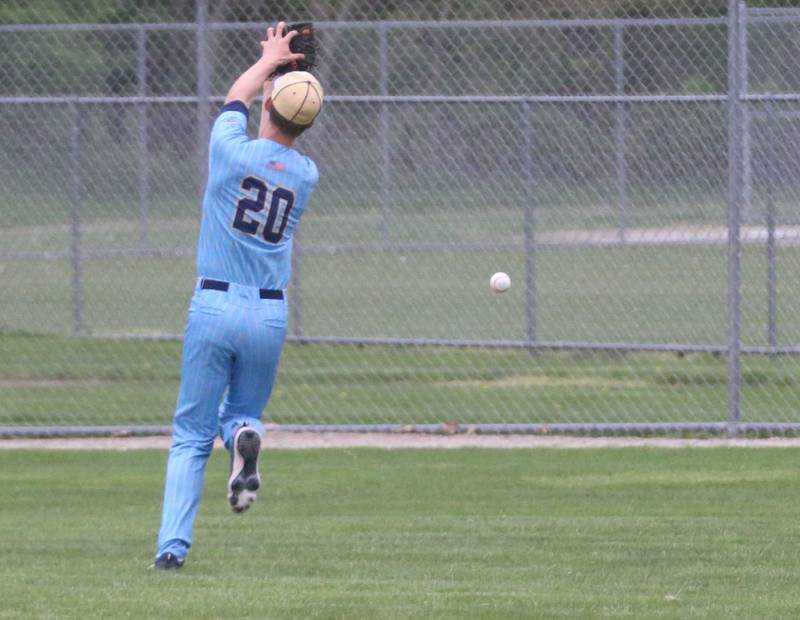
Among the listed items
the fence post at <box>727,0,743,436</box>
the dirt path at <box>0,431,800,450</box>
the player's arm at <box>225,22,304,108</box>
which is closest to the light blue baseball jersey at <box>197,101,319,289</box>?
→ the player's arm at <box>225,22,304,108</box>

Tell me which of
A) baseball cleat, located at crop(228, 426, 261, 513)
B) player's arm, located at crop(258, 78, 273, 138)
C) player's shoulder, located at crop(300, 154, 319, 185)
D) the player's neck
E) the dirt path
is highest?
player's arm, located at crop(258, 78, 273, 138)

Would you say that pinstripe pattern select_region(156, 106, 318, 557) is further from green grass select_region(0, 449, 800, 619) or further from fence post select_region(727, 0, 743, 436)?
fence post select_region(727, 0, 743, 436)

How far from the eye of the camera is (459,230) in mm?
12828

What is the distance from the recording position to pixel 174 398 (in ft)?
36.1

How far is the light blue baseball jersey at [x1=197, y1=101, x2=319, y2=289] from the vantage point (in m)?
Result: 5.88

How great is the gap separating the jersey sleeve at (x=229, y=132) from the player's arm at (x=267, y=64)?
0.05 m

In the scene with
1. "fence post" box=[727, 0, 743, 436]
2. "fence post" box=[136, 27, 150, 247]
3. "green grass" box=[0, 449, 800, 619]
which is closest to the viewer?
"green grass" box=[0, 449, 800, 619]

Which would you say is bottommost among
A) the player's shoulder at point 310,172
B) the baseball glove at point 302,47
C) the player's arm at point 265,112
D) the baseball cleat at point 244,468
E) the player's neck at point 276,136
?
the baseball cleat at point 244,468

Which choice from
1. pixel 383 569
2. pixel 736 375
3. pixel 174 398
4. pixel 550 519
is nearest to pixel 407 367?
pixel 174 398

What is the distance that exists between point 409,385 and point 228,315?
5.62 meters

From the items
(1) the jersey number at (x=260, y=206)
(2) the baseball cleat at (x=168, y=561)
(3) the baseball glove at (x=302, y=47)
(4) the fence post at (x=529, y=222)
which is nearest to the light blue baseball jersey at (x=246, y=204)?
(1) the jersey number at (x=260, y=206)

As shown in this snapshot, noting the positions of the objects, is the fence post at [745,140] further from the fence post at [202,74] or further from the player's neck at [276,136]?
the player's neck at [276,136]

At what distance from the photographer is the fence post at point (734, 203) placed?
9.49 m

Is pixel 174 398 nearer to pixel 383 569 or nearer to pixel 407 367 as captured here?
pixel 407 367
